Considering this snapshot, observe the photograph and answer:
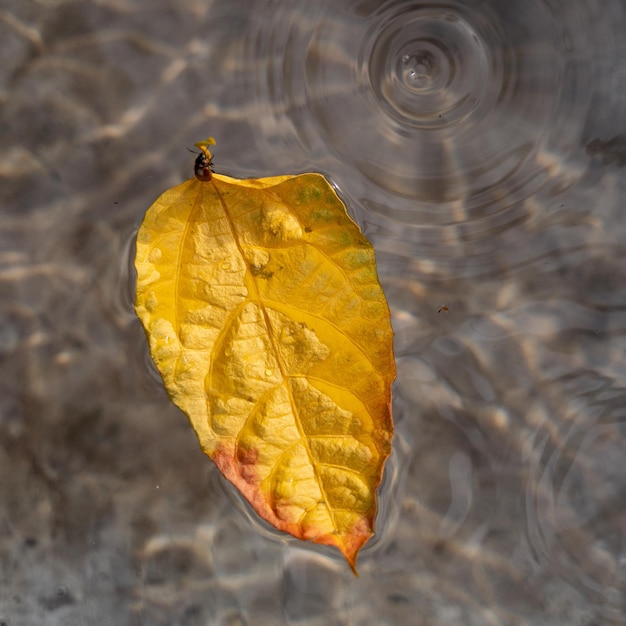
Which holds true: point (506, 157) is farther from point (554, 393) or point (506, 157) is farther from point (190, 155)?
point (190, 155)

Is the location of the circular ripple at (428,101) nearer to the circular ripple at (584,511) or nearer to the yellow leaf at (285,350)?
the yellow leaf at (285,350)

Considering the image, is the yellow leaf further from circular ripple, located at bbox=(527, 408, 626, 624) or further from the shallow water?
circular ripple, located at bbox=(527, 408, 626, 624)

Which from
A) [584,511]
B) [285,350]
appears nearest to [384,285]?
[285,350]

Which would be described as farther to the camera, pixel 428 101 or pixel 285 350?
pixel 428 101

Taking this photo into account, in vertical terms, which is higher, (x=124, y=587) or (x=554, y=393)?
(x=554, y=393)

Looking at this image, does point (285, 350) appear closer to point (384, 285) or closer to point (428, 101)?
point (384, 285)

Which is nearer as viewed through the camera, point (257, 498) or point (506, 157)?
point (257, 498)

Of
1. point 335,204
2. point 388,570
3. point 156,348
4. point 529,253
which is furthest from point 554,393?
point 156,348
